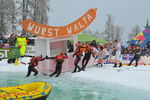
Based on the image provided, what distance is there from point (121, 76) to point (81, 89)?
8.32ft

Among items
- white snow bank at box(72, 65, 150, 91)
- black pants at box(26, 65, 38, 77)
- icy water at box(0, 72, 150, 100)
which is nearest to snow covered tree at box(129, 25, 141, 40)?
white snow bank at box(72, 65, 150, 91)

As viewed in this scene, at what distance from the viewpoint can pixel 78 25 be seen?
13766mm

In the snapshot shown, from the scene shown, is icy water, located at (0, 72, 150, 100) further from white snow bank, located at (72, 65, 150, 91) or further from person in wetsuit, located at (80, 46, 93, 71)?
person in wetsuit, located at (80, 46, 93, 71)

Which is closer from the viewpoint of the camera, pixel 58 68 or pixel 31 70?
pixel 58 68

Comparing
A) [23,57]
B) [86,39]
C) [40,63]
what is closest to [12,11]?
[86,39]

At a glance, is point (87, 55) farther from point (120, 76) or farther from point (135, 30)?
point (135, 30)

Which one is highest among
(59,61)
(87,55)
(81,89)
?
(87,55)

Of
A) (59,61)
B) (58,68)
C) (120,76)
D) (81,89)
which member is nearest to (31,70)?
(58,68)

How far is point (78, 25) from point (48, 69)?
283 centimetres

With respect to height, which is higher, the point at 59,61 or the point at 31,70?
the point at 59,61

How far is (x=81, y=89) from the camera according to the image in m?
10.3

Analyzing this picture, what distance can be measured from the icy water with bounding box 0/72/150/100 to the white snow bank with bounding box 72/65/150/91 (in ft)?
1.54

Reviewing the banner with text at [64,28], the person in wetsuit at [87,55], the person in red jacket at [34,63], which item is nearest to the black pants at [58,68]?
the person in red jacket at [34,63]

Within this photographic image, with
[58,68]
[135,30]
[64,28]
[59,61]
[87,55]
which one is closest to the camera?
[59,61]
